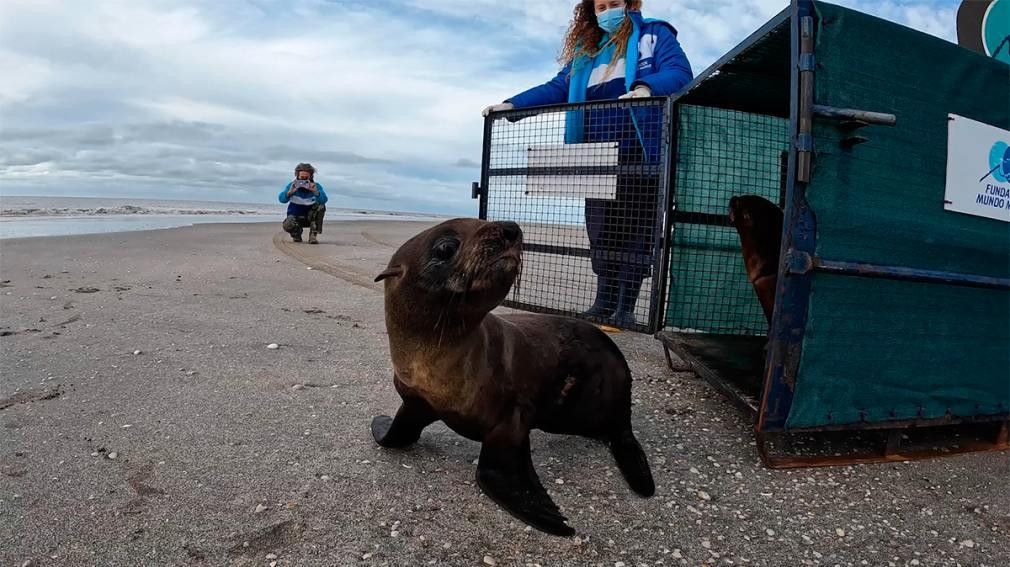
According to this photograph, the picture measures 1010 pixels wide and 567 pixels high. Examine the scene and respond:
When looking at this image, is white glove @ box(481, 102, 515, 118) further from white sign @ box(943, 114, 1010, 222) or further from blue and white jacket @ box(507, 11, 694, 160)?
white sign @ box(943, 114, 1010, 222)

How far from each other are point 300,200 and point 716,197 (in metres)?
9.07

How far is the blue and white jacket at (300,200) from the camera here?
456 inches

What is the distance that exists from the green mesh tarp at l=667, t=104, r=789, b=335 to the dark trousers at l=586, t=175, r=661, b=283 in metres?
0.18

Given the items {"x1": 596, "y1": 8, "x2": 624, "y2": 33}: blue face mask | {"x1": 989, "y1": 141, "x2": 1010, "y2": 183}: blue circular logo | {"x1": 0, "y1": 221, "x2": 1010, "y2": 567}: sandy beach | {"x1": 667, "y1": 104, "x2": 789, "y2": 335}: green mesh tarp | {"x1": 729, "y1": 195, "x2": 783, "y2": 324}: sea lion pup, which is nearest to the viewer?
{"x1": 0, "y1": 221, "x2": 1010, "y2": 567}: sandy beach

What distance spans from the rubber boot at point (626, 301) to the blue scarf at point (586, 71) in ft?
3.70

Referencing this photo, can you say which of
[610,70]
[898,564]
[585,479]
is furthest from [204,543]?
[610,70]

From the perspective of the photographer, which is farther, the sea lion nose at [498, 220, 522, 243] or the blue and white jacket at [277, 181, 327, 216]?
the blue and white jacket at [277, 181, 327, 216]

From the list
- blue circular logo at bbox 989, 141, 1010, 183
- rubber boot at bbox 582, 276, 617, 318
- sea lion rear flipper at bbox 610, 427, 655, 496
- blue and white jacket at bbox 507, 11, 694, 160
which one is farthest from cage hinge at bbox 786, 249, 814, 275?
rubber boot at bbox 582, 276, 617, 318

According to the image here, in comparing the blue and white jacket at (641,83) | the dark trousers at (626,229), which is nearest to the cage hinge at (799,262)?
the dark trousers at (626,229)

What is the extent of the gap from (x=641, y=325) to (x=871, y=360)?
5.81 feet

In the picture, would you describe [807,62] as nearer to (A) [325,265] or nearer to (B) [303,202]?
(A) [325,265]

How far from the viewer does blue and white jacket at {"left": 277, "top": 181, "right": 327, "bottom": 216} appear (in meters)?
11.6

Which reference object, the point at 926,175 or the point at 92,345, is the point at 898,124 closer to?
the point at 926,175

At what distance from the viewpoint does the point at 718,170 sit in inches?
171
